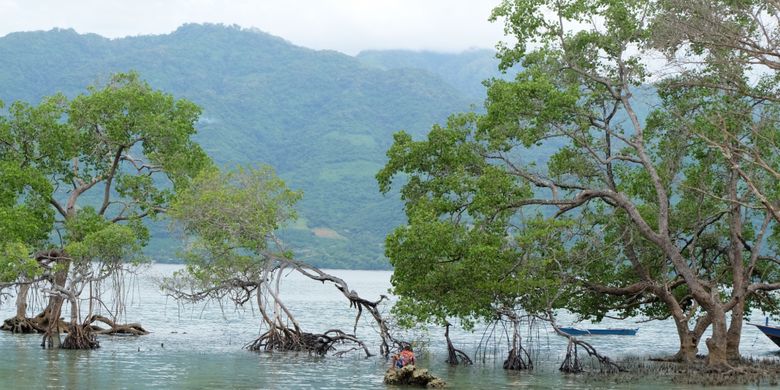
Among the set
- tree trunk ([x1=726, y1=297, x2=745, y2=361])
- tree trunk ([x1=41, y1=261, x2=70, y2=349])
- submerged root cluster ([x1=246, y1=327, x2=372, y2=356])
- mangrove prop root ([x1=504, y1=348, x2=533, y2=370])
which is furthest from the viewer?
submerged root cluster ([x1=246, y1=327, x2=372, y2=356])

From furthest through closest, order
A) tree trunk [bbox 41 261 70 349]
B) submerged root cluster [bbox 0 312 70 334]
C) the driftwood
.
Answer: submerged root cluster [bbox 0 312 70 334] < tree trunk [bbox 41 261 70 349] < the driftwood

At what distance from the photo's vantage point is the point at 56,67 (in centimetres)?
19900

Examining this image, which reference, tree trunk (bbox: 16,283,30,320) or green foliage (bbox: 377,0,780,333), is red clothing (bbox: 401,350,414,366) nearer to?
green foliage (bbox: 377,0,780,333)

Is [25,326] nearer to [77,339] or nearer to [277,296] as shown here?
[77,339]

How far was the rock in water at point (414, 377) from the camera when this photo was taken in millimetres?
26500

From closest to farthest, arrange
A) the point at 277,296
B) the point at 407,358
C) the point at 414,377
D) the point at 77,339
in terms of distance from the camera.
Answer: the point at 414,377 < the point at 407,358 < the point at 277,296 < the point at 77,339

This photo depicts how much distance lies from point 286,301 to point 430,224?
69.3 metres

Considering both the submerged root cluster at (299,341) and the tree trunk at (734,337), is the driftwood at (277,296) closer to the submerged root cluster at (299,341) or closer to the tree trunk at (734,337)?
the submerged root cluster at (299,341)

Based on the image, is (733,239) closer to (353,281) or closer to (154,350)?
(154,350)

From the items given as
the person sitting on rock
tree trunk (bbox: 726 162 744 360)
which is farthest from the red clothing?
tree trunk (bbox: 726 162 744 360)

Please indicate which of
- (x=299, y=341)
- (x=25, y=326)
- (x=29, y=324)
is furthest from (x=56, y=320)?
(x=299, y=341)

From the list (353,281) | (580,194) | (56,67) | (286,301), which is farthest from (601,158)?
(56,67)

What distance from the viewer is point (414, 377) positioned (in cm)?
2653

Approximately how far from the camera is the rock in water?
2650cm
